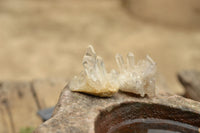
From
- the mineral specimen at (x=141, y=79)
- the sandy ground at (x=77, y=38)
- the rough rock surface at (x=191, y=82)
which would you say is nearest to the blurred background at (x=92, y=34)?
the sandy ground at (x=77, y=38)

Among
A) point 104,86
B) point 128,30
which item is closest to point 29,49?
point 128,30

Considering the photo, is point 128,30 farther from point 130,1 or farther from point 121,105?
point 121,105

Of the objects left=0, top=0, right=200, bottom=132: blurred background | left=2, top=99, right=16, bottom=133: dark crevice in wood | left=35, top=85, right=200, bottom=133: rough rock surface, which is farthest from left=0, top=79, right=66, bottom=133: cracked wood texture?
left=0, top=0, right=200, bottom=132: blurred background

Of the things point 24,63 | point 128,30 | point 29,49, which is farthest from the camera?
point 128,30

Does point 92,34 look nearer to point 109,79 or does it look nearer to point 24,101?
point 24,101

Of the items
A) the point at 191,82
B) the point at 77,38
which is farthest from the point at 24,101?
the point at 77,38

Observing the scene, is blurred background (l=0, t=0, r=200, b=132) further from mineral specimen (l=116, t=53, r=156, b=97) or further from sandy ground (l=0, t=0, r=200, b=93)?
mineral specimen (l=116, t=53, r=156, b=97)
